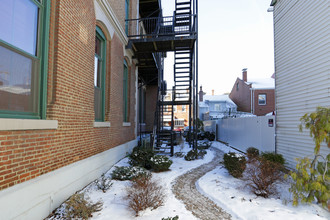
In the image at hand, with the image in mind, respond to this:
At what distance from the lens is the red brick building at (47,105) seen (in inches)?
111

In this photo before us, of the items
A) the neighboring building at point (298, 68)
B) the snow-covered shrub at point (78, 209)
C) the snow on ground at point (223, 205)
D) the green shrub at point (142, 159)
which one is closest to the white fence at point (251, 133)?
the neighboring building at point (298, 68)

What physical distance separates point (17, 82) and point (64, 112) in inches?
42.9

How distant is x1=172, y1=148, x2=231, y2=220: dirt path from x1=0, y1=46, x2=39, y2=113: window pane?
3.41 meters

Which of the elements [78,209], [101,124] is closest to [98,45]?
[101,124]

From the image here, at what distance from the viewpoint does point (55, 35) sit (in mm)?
3814

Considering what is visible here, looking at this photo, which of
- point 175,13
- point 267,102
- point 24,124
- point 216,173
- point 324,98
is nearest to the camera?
point 24,124

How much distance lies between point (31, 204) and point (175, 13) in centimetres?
1015

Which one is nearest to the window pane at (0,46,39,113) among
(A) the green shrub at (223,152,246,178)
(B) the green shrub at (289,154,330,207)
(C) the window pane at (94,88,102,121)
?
(C) the window pane at (94,88,102,121)

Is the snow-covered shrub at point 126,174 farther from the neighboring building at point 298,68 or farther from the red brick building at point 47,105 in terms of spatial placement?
the neighboring building at point 298,68

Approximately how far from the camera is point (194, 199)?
14.3ft

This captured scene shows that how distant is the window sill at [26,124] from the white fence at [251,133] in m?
7.77

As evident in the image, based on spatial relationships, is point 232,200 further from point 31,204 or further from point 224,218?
point 31,204

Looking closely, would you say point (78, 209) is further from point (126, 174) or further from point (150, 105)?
point (150, 105)

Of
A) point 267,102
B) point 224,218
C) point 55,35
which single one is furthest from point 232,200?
point 267,102
